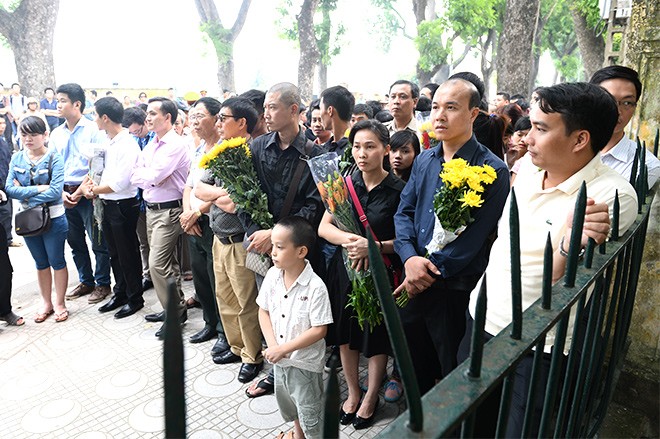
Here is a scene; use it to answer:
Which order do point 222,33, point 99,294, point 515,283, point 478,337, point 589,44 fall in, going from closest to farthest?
point 478,337 < point 515,283 < point 99,294 < point 589,44 < point 222,33

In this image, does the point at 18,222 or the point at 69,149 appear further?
the point at 69,149

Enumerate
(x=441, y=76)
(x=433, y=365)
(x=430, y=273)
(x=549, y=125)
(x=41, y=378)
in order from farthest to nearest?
1. (x=441, y=76)
2. (x=41, y=378)
3. (x=433, y=365)
4. (x=430, y=273)
5. (x=549, y=125)

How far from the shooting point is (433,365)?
8.93ft

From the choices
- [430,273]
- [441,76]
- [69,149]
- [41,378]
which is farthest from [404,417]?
[441,76]

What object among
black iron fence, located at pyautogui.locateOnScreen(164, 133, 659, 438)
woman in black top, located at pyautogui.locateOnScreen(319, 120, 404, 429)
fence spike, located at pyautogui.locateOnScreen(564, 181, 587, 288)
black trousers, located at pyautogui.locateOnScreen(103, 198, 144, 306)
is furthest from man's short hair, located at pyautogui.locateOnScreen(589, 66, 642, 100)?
black trousers, located at pyautogui.locateOnScreen(103, 198, 144, 306)

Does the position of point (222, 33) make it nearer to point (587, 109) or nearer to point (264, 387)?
point (264, 387)

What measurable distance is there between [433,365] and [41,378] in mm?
2896

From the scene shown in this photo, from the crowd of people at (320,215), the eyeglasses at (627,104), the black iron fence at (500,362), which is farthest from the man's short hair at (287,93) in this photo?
the black iron fence at (500,362)

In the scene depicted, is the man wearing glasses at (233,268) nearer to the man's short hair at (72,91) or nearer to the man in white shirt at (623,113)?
the man's short hair at (72,91)

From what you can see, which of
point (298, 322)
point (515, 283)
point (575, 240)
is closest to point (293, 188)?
point (298, 322)

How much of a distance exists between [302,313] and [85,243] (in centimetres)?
337

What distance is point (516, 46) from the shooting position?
10.0m

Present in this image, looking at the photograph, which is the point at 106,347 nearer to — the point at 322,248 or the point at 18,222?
the point at 18,222

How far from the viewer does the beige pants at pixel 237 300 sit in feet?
11.3
